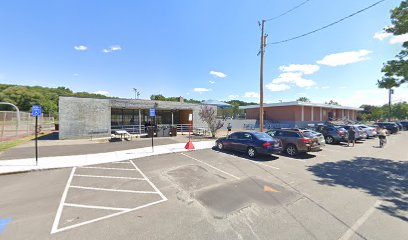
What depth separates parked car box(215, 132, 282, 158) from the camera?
1073 cm

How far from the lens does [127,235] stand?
3.80 metres

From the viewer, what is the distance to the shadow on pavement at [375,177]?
17.9 feet

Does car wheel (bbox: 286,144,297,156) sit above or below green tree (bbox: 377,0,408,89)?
below

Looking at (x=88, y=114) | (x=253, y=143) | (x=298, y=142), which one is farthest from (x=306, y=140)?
(x=88, y=114)

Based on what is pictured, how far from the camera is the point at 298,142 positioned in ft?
39.0

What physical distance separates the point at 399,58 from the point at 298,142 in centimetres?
700

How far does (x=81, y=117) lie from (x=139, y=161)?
11.5 meters

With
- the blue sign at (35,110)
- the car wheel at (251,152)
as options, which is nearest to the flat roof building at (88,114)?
the blue sign at (35,110)

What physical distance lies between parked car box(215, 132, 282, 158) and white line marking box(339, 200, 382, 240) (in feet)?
18.0

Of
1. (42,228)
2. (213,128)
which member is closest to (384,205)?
(42,228)

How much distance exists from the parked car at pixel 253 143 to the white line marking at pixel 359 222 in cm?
550

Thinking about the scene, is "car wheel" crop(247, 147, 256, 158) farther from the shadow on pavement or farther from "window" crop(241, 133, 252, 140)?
the shadow on pavement

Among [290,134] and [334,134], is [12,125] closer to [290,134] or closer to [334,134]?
[290,134]

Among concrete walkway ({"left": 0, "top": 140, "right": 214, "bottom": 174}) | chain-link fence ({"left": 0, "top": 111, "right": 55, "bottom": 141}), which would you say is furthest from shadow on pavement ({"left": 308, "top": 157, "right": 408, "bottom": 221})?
chain-link fence ({"left": 0, "top": 111, "right": 55, "bottom": 141})
